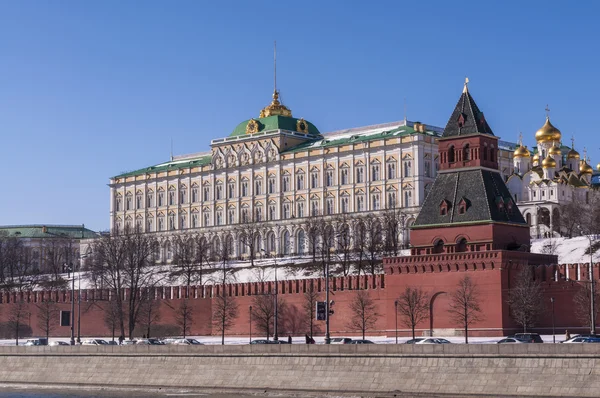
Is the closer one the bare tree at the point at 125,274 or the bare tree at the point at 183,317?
the bare tree at the point at 183,317

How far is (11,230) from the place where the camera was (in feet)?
556

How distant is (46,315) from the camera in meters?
87.2

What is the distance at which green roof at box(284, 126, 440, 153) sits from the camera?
119750 mm

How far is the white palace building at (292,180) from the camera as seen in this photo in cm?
11731

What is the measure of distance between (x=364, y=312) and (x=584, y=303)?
13222 millimetres

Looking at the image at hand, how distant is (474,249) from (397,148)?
51576 millimetres

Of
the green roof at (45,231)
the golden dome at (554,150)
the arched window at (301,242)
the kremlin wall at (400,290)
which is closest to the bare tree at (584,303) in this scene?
the kremlin wall at (400,290)

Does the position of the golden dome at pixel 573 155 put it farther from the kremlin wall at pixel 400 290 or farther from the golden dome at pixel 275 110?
the kremlin wall at pixel 400 290

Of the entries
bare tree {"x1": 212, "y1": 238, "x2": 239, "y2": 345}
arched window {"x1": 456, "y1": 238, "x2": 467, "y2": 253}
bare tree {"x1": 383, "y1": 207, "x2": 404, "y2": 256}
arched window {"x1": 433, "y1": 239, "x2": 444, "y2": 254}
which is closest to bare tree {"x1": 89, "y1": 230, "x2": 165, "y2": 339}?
bare tree {"x1": 212, "y1": 238, "x2": 239, "y2": 345}

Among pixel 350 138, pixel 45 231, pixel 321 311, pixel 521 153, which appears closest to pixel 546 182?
pixel 521 153

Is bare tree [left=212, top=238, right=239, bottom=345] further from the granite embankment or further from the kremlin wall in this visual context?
the granite embankment

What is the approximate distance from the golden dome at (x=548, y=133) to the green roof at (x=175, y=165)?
3697 cm

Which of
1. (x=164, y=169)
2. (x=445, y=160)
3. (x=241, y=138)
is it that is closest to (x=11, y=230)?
(x=164, y=169)

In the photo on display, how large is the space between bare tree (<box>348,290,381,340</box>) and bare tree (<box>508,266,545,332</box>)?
9200 mm
